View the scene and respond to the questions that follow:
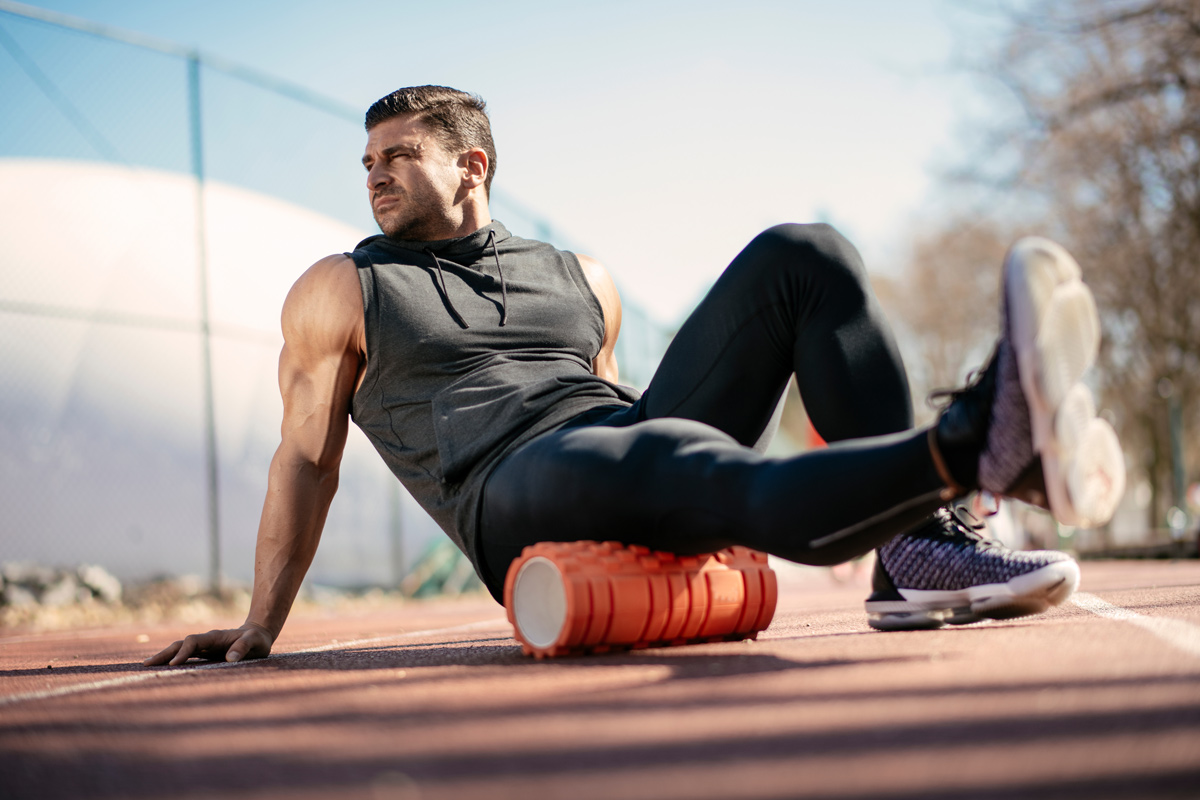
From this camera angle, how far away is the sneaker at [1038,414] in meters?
1.59

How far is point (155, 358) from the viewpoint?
26.6 ft

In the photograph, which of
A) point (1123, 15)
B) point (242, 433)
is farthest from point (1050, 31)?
point (242, 433)

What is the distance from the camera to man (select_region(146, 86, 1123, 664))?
166 cm

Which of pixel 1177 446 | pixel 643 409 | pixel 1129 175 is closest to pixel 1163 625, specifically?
pixel 643 409

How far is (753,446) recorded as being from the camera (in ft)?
8.30

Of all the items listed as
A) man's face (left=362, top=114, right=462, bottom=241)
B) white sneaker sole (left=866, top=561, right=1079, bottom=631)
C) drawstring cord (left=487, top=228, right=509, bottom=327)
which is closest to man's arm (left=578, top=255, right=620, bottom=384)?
drawstring cord (left=487, top=228, right=509, bottom=327)

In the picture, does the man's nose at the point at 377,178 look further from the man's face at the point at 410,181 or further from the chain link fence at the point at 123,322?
the chain link fence at the point at 123,322

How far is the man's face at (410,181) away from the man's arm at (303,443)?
0.91 ft

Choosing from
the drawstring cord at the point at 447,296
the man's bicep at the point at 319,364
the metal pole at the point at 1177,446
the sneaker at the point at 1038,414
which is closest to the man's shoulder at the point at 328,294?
the man's bicep at the point at 319,364

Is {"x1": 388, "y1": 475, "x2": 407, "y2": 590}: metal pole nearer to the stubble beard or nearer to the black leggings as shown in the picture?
the stubble beard

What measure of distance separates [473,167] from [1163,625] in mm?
2163

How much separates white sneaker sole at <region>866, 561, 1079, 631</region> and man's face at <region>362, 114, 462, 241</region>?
1569 mm

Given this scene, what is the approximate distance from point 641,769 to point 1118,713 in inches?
23.0

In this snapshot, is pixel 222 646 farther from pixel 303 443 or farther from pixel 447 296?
pixel 447 296
